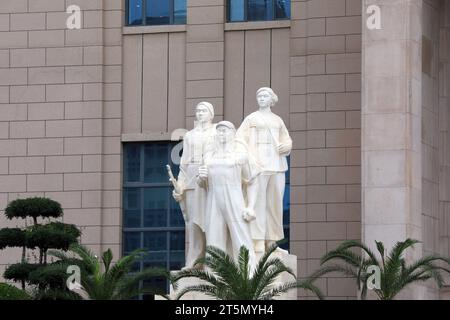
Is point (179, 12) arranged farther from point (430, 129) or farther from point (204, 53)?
point (430, 129)

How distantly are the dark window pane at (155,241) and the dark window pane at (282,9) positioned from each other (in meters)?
5.77

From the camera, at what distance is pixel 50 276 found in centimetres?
4247

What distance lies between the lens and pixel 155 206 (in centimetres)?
5088

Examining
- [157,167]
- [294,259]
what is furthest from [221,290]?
[157,167]

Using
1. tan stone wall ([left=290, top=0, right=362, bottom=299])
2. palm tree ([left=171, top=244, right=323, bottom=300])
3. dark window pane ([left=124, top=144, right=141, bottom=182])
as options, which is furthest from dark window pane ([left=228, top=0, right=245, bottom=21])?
palm tree ([left=171, top=244, right=323, bottom=300])

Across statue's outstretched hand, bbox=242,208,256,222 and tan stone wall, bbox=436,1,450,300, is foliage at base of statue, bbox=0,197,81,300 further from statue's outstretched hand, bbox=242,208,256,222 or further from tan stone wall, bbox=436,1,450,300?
tan stone wall, bbox=436,1,450,300

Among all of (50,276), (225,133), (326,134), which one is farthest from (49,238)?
(326,134)

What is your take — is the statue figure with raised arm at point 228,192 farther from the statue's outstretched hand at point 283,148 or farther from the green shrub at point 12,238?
the green shrub at point 12,238

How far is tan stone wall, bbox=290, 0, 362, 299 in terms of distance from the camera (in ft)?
161

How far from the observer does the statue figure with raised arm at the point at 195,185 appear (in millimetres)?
42531

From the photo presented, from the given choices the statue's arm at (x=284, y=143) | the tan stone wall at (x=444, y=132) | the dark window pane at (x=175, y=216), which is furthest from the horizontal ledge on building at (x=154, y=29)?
the statue's arm at (x=284, y=143)

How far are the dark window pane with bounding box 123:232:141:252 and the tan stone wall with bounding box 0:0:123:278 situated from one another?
0.38m

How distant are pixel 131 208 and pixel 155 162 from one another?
48.3 inches
